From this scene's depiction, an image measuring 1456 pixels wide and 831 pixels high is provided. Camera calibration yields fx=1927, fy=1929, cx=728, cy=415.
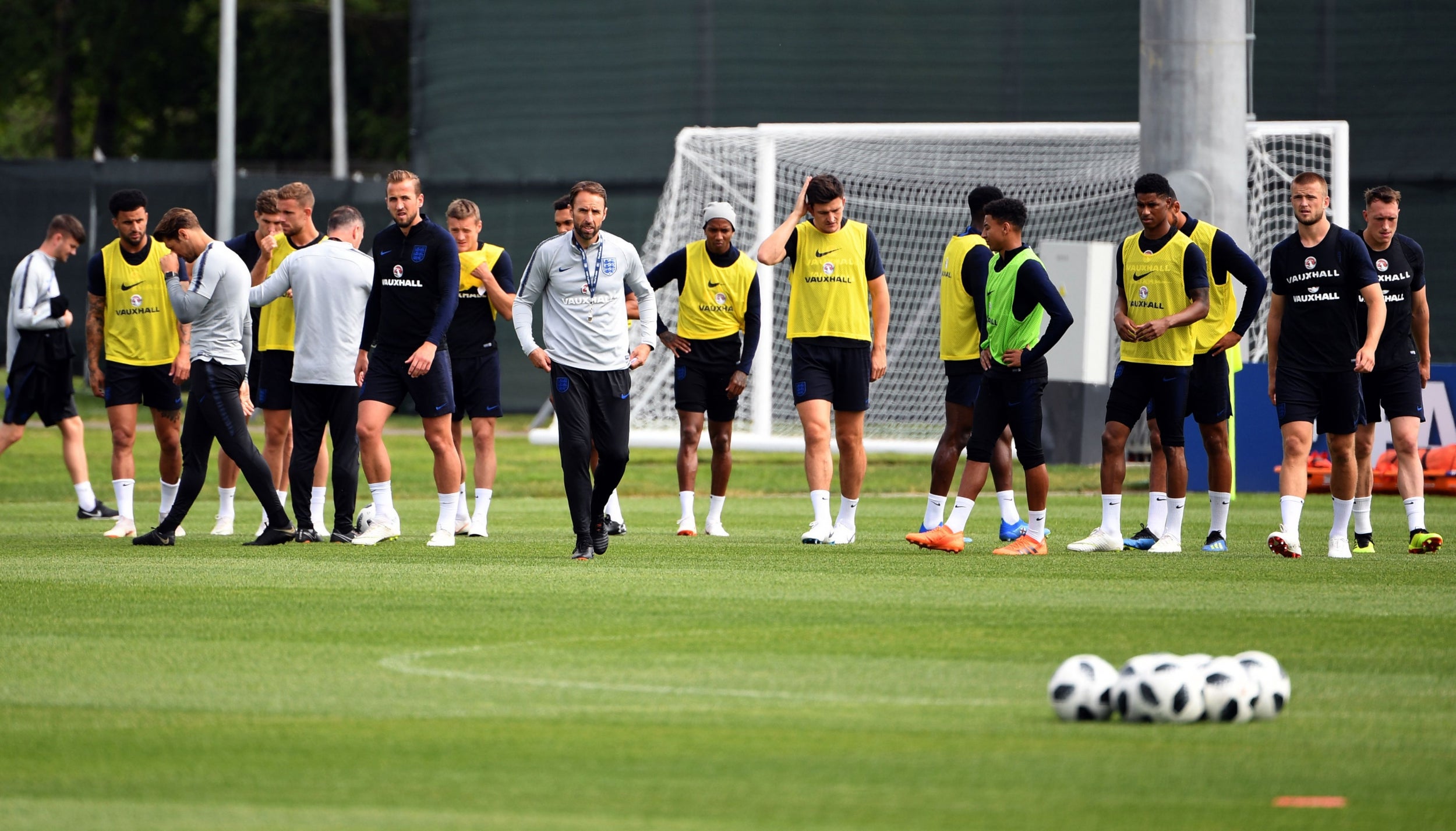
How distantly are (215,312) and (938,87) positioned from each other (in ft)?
60.1

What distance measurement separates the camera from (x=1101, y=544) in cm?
1191

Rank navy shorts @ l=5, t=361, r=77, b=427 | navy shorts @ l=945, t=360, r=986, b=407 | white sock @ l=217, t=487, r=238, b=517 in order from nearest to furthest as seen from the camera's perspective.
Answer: navy shorts @ l=945, t=360, r=986, b=407
white sock @ l=217, t=487, r=238, b=517
navy shorts @ l=5, t=361, r=77, b=427

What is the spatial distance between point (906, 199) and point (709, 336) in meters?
14.2

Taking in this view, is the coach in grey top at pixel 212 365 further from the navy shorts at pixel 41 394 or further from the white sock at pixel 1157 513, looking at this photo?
the white sock at pixel 1157 513

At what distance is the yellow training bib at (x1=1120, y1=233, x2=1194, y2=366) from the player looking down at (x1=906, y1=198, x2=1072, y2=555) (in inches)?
24.3

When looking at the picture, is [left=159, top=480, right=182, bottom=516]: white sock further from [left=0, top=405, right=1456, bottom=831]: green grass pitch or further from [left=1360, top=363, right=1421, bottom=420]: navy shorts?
[left=1360, top=363, right=1421, bottom=420]: navy shorts

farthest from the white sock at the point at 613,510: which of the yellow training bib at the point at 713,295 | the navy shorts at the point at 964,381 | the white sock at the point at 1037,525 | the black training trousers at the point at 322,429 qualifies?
the white sock at the point at 1037,525

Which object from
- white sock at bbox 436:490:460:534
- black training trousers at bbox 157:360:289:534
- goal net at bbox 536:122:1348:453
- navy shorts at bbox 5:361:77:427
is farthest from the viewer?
goal net at bbox 536:122:1348:453

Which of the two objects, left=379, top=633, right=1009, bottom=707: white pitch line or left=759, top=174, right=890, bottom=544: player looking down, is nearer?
left=379, top=633, right=1009, bottom=707: white pitch line

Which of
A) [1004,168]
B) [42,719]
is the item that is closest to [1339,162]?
[1004,168]

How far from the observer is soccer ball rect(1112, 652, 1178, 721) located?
602 centimetres

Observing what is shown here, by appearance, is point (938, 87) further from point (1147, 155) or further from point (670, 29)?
point (1147, 155)

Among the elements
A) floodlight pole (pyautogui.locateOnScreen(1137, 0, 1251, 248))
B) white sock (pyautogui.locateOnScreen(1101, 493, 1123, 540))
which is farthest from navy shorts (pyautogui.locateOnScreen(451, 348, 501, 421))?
floodlight pole (pyautogui.locateOnScreen(1137, 0, 1251, 248))

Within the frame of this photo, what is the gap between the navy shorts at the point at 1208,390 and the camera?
11.9m
